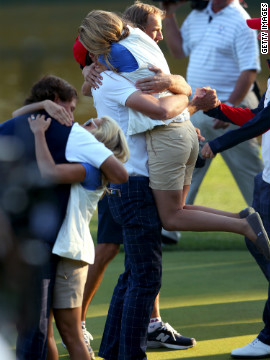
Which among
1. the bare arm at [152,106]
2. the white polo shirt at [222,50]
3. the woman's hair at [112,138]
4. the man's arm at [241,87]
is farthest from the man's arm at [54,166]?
the white polo shirt at [222,50]

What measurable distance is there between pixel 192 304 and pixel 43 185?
202 cm

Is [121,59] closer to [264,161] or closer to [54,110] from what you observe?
[54,110]

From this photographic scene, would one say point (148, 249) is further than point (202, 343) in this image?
No

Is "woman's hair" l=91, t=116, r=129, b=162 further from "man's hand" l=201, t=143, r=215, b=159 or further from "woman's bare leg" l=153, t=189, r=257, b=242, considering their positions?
"man's hand" l=201, t=143, r=215, b=159

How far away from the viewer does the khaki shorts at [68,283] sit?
82.1 inches

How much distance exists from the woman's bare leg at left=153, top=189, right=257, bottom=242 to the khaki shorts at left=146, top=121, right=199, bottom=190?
39 mm

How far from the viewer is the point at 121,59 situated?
236 cm

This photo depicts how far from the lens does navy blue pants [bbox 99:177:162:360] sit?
2414 mm

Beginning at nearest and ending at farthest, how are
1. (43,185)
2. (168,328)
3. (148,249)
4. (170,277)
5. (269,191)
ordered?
(43,185) < (148,249) < (269,191) < (168,328) < (170,277)

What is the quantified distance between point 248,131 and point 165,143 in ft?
1.65

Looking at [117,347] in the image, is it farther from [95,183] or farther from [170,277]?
[170,277]

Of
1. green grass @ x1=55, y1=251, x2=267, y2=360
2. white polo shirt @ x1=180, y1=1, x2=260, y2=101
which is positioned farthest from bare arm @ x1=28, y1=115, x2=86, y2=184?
white polo shirt @ x1=180, y1=1, x2=260, y2=101

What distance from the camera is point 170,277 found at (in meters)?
4.27

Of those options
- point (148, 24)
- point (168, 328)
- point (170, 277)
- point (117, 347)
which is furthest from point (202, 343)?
point (148, 24)
